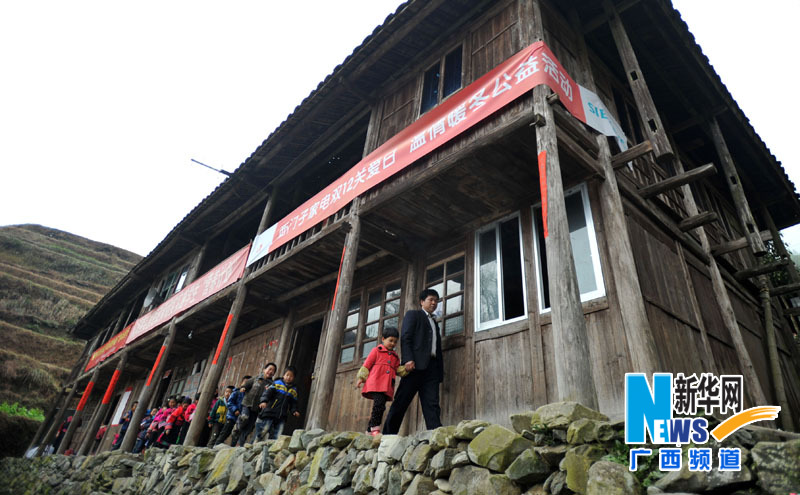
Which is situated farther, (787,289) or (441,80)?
(787,289)

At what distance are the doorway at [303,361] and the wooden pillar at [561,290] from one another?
672 cm

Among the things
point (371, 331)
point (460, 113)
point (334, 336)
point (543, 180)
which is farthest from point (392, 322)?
point (543, 180)

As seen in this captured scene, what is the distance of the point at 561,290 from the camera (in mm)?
3436

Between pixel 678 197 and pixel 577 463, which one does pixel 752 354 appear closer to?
pixel 678 197

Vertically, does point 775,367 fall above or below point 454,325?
above

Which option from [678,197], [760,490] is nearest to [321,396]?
[760,490]

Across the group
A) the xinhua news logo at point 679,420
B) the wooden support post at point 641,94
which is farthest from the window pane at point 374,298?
the xinhua news logo at point 679,420

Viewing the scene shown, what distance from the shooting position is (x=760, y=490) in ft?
5.56

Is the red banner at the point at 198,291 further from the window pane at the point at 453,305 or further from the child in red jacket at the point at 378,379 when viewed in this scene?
the child in red jacket at the point at 378,379

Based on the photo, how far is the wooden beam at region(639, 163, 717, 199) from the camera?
5.39 metres

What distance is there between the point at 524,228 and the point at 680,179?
2103 millimetres

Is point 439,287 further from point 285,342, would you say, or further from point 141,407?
point 141,407

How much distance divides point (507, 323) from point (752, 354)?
4.99 metres

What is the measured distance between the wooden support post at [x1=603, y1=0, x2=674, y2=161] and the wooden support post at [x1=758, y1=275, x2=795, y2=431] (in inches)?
168
